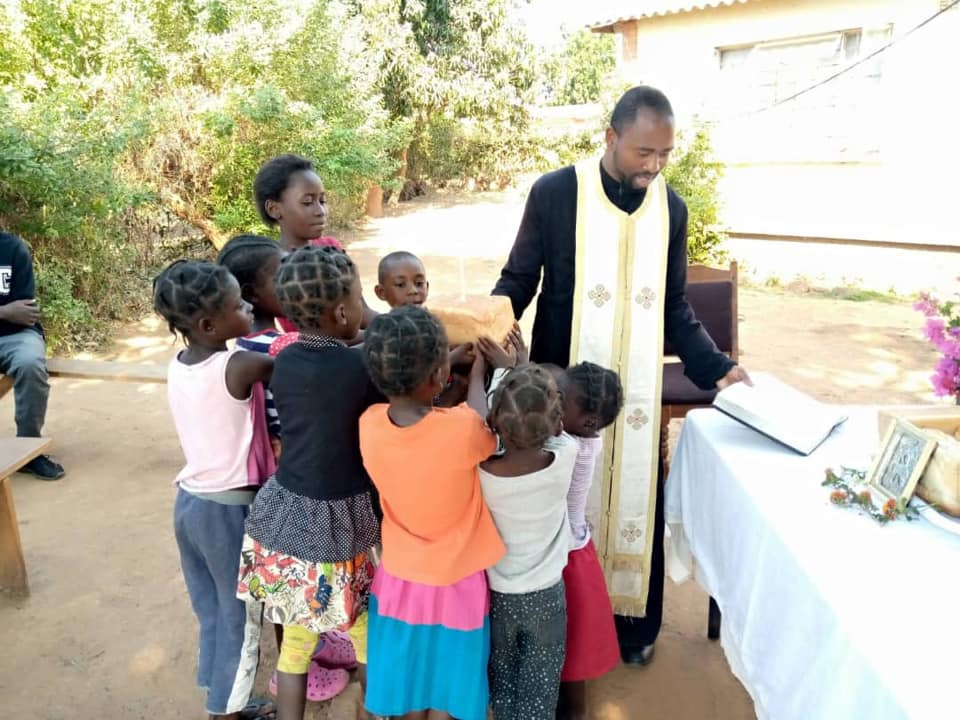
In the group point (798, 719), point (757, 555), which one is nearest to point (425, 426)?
point (757, 555)

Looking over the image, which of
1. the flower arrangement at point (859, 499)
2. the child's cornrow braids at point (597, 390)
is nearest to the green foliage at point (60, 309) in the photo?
the child's cornrow braids at point (597, 390)

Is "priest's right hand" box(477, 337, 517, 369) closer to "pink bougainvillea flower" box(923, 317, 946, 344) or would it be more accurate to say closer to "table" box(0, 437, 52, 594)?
"pink bougainvillea flower" box(923, 317, 946, 344)

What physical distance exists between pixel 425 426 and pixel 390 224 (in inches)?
523

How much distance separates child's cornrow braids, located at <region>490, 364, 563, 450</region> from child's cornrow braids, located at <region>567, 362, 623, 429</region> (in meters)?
0.23

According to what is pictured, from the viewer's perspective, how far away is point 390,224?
1471 cm

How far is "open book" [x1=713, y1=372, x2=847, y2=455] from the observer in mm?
2137

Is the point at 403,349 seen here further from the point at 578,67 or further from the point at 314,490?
the point at 578,67

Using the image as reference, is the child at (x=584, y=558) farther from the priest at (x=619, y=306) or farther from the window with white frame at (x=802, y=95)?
the window with white frame at (x=802, y=95)

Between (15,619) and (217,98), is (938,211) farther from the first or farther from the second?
(15,619)

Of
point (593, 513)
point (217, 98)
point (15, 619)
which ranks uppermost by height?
point (217, 98)

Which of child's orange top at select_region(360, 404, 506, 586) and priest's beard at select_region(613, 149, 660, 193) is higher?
priest's beard at select_region(613, 149, 660, 193)

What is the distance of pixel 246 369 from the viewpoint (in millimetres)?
2098

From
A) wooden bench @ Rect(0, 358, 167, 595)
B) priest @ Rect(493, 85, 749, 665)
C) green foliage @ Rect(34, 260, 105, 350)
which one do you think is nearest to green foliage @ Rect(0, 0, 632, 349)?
green foliage @ Rect(34, 260, 105, 350)

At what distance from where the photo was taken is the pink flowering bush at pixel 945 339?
191 cm
